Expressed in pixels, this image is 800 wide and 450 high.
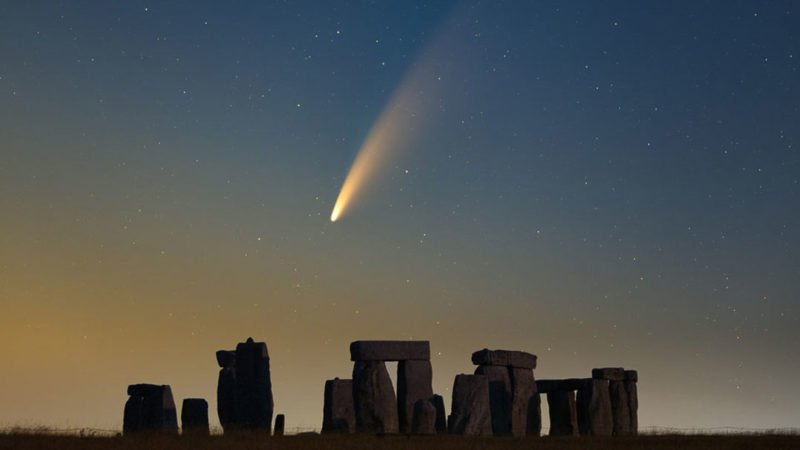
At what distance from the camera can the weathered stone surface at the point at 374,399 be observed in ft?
95.1

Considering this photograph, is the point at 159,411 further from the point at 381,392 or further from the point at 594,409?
the point at 594,409

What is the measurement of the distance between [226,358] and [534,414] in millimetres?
8107

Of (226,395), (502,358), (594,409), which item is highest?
(502,358)

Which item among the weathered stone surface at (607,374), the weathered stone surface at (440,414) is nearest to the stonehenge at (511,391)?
the weathered stone surface at (440,414)

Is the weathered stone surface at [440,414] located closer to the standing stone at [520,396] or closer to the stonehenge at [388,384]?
the stonehenge at [388,384]

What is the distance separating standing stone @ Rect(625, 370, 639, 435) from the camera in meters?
35.8

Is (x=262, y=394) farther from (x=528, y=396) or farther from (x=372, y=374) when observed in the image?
(x=528, y=396)

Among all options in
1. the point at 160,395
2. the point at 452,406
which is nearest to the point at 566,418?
the point at 452,406

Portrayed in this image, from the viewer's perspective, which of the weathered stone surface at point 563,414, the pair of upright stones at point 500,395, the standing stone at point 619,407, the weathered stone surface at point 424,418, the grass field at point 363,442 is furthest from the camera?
the standing stone at point 619,407

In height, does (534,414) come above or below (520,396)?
below

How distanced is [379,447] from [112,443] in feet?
16.2

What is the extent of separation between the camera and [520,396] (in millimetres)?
32625

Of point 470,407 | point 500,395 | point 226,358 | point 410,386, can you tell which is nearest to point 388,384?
point 410,386

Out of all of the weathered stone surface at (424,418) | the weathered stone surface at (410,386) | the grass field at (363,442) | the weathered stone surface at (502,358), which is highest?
the weathered stone surface at (502,358)
